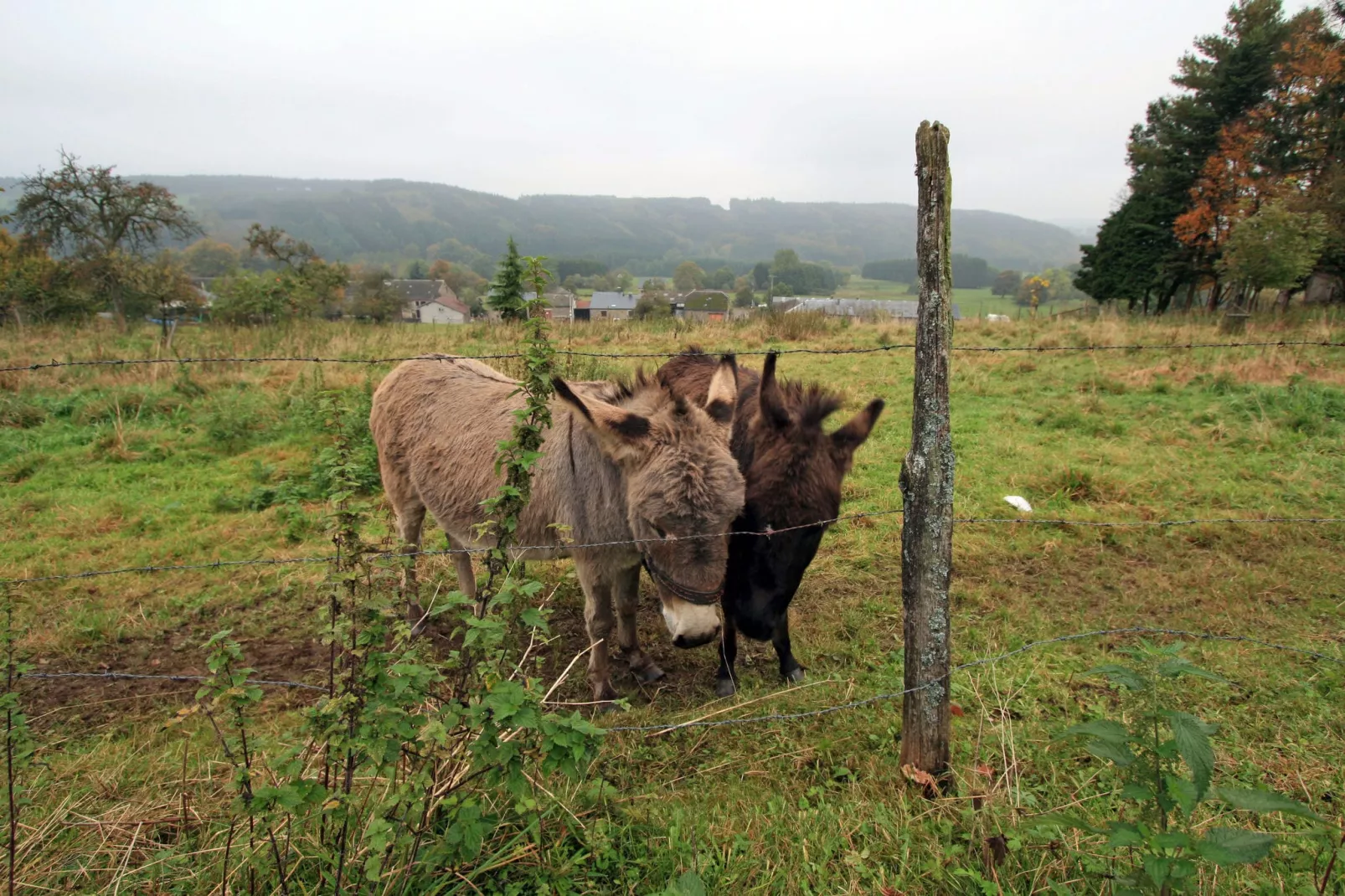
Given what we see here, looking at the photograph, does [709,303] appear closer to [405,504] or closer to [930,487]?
[405,504]

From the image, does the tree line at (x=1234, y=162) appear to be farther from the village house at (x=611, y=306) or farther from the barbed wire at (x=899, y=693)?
the barbed wire at (x=899, y=693)

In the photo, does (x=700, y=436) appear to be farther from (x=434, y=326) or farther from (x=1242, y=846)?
(x=434, y=326)

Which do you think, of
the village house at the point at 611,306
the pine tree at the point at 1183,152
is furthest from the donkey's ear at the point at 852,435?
the pine tree at the point at 1183,152

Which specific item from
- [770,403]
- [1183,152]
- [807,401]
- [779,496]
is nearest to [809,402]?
[807,401]

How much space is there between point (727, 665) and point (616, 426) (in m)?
1.88

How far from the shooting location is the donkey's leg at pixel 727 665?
4.12 metres

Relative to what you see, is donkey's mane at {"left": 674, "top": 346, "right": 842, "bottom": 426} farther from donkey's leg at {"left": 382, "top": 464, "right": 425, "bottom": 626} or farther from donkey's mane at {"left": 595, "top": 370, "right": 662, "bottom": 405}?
donkey's leg at {"left": 382, "top": 464, "right": 425, "bottom": 626}

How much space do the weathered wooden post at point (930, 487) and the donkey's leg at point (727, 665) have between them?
1.48 meters

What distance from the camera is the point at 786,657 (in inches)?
166

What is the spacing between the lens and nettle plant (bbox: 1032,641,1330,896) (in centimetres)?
178

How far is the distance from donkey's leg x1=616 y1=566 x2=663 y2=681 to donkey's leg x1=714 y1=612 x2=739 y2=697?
0.45 metres

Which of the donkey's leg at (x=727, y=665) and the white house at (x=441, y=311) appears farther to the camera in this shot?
the white house at (x=441, y=311)

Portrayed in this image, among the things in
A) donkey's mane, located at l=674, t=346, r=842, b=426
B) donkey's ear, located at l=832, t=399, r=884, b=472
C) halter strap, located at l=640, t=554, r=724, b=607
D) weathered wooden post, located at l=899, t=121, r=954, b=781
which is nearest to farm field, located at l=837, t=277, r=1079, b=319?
donkey's mane, located at l=674, t=346, r=842, b=426

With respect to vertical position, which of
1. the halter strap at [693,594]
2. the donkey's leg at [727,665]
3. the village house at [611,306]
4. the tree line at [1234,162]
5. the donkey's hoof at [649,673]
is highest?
the tree line at [1234,162]
